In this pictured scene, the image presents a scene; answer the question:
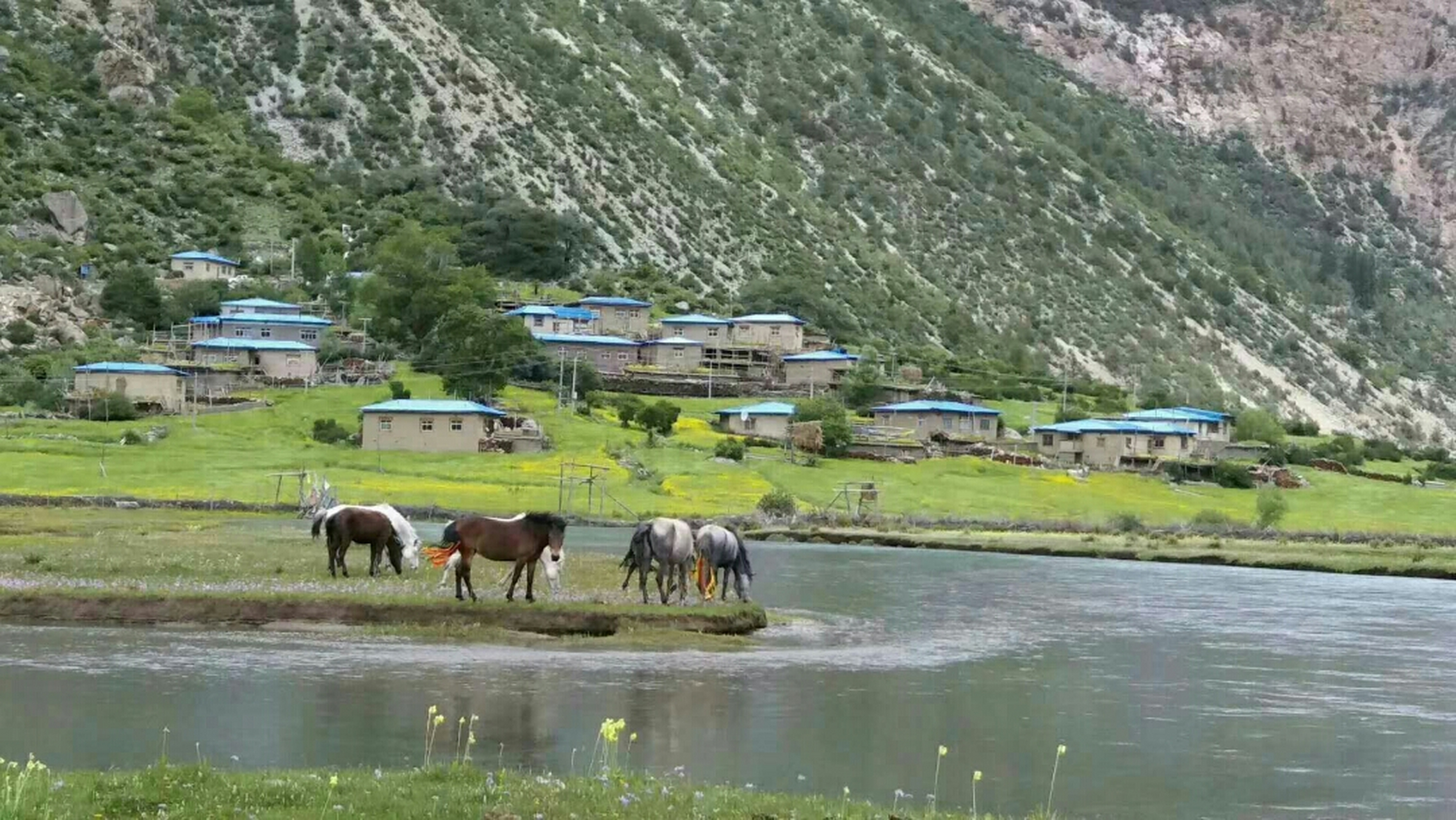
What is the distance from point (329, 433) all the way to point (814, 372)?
4836 centimetres

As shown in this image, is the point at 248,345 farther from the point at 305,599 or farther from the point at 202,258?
the point at 305,599

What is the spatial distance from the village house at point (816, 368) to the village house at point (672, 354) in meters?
6.79

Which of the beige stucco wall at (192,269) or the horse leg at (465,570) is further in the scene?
the beige stucco wall at (192,269)

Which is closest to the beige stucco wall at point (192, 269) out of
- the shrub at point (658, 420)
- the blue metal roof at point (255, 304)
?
the blue metal roof at point (255, 304)

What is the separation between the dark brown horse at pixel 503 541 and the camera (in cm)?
3438

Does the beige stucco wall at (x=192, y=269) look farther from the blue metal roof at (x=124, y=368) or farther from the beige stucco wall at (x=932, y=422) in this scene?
the beige stucco wall at (x=932, y=422)

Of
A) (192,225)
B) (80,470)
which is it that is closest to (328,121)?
(192,225)

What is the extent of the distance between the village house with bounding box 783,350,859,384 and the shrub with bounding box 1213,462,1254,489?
32.3 metres

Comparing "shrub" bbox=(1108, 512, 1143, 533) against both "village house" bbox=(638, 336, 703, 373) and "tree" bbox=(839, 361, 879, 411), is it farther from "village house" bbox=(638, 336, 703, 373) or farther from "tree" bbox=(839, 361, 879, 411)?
"village house" bbox=(638, 336, 703, 373)

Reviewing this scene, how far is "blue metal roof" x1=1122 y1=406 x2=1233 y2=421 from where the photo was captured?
5000 inches

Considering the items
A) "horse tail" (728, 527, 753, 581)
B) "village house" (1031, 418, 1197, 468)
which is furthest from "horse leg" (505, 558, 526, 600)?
"village house" (1031, 418, 1197, 468)

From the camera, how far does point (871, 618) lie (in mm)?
41688

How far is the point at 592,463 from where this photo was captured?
299 feet

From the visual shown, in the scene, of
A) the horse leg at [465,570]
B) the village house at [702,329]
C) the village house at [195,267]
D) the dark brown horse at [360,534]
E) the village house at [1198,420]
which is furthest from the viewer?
the village house at [195,267]
